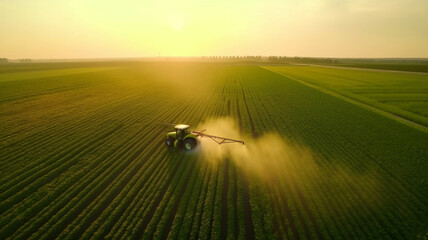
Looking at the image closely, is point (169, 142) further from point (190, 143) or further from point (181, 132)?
point (190, 143)

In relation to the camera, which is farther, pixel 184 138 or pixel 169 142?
pixel 169 142

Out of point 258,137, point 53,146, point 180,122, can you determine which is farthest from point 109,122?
point 258,137

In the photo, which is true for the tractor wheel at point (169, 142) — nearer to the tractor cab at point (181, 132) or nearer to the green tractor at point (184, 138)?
the green tractor at point (184, 138)

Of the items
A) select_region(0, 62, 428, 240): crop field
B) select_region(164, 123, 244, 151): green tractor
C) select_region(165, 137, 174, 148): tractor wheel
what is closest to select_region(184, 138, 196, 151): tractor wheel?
select_region(164, 123, 244, 151): green tractor

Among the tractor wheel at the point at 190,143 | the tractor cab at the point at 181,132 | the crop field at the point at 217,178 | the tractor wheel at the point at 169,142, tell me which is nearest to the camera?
the crop field at the point at 217,178

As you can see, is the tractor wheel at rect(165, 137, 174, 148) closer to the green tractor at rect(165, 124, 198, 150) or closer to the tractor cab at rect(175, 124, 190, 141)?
the green tractor at rect(165, 124, 198, 150)

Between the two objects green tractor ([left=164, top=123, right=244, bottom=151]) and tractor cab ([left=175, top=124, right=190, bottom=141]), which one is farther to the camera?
tractor cab ([left=175, top=124, right=190, bottom=141])

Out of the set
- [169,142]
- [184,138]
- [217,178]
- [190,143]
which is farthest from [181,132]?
[217,178]

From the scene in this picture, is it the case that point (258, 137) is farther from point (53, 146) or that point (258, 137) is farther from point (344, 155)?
point (53, 146)

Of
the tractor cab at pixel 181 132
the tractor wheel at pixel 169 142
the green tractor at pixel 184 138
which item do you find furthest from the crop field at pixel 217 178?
the tractor cab at pixel 181 132

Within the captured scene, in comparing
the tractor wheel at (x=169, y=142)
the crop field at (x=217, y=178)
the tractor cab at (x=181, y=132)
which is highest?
the tractor cab at (x=181, y=132)

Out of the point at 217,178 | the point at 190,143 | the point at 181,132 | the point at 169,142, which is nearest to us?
the point at 217,178
